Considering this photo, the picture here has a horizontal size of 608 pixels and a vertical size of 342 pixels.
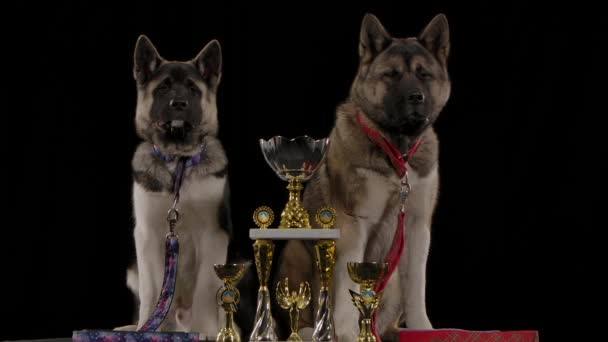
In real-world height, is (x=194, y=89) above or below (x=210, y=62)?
below

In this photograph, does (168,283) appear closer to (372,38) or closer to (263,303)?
(263,303)

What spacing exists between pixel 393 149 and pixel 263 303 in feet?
2.99

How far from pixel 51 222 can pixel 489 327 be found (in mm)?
2437

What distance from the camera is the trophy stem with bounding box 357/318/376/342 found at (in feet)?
10.8

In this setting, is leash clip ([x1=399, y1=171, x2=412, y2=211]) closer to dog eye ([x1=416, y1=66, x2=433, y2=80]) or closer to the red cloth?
dog eye ([x1=416, y1=66, x2=433, y2=80])

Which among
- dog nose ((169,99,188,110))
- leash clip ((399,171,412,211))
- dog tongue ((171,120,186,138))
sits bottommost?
leash clip ((399,171,412,211))

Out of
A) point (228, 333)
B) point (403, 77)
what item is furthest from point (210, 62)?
point (228, 333)

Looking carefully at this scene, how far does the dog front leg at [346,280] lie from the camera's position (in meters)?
3.64

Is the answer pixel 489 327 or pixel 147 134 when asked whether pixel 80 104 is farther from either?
pixel 489 327

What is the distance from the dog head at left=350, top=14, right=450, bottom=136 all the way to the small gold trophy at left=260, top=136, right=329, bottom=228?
15.3 inches

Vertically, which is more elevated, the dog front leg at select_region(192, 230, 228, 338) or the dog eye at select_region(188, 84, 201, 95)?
the dog eye at select_region(188, 84, 201, 95)

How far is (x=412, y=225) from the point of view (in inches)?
153

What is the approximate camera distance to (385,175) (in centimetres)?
378

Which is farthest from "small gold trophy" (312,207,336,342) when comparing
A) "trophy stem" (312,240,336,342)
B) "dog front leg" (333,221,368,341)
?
"dog front leg" (333,221,368,341)
